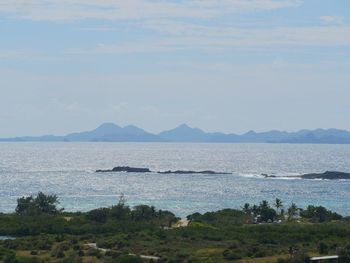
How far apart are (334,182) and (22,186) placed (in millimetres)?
74146

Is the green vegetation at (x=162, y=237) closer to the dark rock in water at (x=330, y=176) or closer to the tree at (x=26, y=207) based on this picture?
the tree at (x=26, y=207)

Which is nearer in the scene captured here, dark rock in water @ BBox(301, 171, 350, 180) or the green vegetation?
the green vegetation

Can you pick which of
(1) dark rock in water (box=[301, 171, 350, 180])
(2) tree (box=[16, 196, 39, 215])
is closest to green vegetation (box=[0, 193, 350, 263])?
(2) tree (box=[16, 196, 39, 215])

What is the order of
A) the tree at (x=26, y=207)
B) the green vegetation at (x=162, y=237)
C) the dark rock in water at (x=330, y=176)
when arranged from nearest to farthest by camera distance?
the green vegetation at (x=162, y=237)
the tree at (x=26, y=207)
the dark rock in water at (x=330, y=176)

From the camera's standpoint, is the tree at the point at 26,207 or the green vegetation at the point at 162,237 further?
the tree at the point at 26,207

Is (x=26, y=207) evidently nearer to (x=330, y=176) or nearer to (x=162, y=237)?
(x=162, y=237)

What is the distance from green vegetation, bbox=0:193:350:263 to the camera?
178 feet

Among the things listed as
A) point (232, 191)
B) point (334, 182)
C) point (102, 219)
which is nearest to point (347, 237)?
point (102, 219)

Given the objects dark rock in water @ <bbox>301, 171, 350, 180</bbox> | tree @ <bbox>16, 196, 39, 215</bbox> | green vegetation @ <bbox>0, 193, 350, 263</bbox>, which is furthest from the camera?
dark rock in water @ <bbox>301, 171, 350, 180</bbox>

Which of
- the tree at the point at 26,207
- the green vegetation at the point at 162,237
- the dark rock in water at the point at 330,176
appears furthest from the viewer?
the dark rock in water at the point at 330,176

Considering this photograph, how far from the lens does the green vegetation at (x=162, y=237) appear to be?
54.2 metres

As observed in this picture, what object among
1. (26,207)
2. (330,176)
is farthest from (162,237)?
(330,176)

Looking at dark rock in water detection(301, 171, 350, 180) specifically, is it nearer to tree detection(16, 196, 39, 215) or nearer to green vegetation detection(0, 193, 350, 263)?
green vegetation detection(0, 193, 350, 263)

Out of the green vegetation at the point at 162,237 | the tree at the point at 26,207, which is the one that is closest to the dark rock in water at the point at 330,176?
the green vegetation at the point at 162,237
